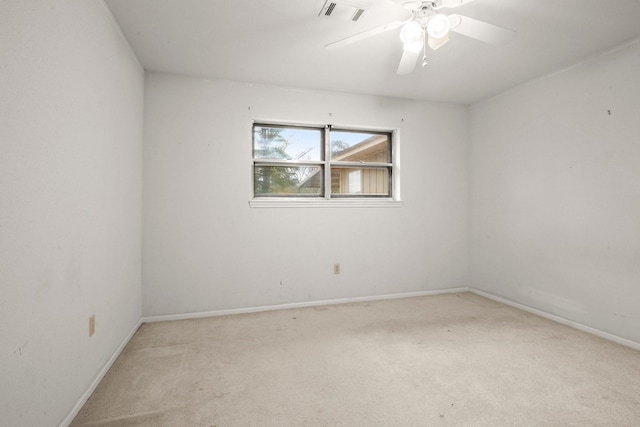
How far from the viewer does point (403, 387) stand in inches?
71.7

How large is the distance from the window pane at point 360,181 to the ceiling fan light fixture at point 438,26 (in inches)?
77.8

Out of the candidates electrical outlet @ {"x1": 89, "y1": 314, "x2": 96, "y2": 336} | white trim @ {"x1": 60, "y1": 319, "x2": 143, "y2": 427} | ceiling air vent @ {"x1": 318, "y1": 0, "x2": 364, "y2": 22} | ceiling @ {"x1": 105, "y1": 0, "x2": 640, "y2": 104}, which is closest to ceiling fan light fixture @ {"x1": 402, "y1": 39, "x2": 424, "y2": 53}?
ceiling @ {"x1": 105, "y1": 0, "x2": 640, "y2": 104}

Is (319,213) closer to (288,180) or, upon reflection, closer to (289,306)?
(288,180)

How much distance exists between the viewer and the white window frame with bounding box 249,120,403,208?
3285 millimetres

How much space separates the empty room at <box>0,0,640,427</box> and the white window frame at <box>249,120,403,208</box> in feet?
0.10

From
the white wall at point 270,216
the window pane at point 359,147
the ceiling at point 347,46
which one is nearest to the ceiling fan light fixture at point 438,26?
the ceiling at point 347,46

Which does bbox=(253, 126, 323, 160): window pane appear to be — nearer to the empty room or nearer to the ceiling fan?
the empty room

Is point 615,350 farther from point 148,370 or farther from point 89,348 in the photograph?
point 89,348

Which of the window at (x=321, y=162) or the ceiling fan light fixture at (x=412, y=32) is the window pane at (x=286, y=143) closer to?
the window at (x=321, y=162)

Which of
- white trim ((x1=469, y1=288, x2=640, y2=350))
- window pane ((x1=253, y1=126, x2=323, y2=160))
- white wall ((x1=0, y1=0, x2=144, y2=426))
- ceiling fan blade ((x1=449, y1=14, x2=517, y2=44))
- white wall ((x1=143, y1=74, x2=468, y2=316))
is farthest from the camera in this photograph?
window pane ((x1=253, y1=126, x2=323, y2=160))

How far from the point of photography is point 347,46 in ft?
8.09

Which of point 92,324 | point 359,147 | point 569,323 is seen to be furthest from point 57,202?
point 569,323

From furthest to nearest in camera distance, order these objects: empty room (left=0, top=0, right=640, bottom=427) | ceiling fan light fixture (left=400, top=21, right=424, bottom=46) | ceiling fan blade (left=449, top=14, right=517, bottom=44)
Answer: ceiling fan light fixture (left=400, top=21, right=424, bottom=46) → ceiling fan blade (left=449, top=14, right=517, bottom=44) → empty room (left=0, top=0, right=640, bottom=427)

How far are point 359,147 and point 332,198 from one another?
0.75 m
